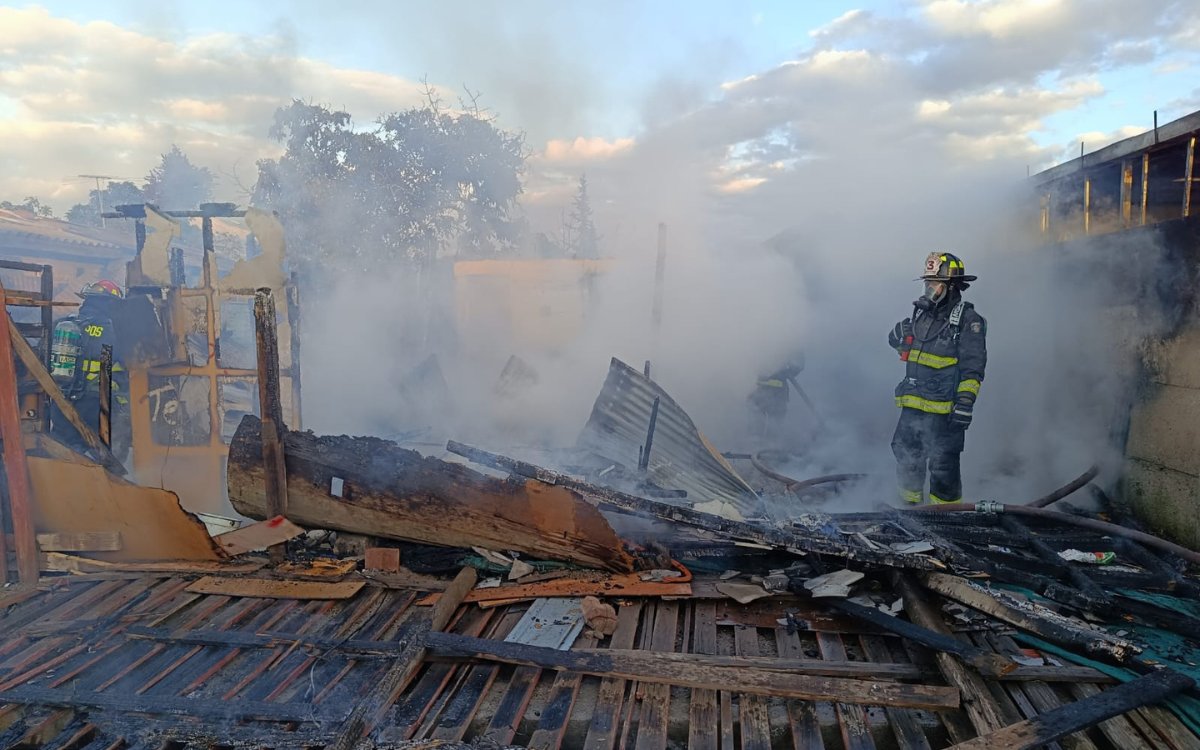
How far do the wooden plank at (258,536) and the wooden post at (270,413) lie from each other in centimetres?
7

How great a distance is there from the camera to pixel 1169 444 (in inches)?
183

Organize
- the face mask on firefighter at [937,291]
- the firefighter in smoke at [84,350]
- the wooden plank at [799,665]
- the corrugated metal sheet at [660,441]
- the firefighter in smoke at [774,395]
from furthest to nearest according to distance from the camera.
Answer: the firefighter in smoke at [774,395]
the corrugated metal sheet at [660,441]
the firefighter in smoke at [84,350]
the face mask on firefighter at [937,291]
the wooden plank at [799,665]

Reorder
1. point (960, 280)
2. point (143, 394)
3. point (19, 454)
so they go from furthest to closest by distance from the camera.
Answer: point (143, 394), point (960, 280), point (19, 454)

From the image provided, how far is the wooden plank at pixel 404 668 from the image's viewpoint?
240 cm

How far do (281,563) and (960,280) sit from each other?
510 cm

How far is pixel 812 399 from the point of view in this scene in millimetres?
9641

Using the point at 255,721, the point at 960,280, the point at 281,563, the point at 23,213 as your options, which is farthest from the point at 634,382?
the point at 23,213

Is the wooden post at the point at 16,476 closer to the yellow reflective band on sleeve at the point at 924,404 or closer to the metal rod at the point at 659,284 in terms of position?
the yellow reflective band on sleeve at the point at 924,404

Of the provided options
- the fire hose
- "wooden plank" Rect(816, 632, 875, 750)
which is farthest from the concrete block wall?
"wooden plank" Rect(816, 632, 875, 750)

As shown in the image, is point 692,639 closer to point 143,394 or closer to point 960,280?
point 960,280

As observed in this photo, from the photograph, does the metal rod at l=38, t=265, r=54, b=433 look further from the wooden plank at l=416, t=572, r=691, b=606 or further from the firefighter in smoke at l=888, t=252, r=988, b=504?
the firefighter in smoke at l=888, t=252, r=988, b=504

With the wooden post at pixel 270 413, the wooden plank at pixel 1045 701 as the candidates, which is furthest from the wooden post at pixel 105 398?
the wooden plank at pixel 1045 701

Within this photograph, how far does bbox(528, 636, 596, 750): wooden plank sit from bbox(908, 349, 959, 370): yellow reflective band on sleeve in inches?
149

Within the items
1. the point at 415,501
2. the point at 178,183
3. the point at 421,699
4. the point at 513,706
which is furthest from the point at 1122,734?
the point at 178,183
